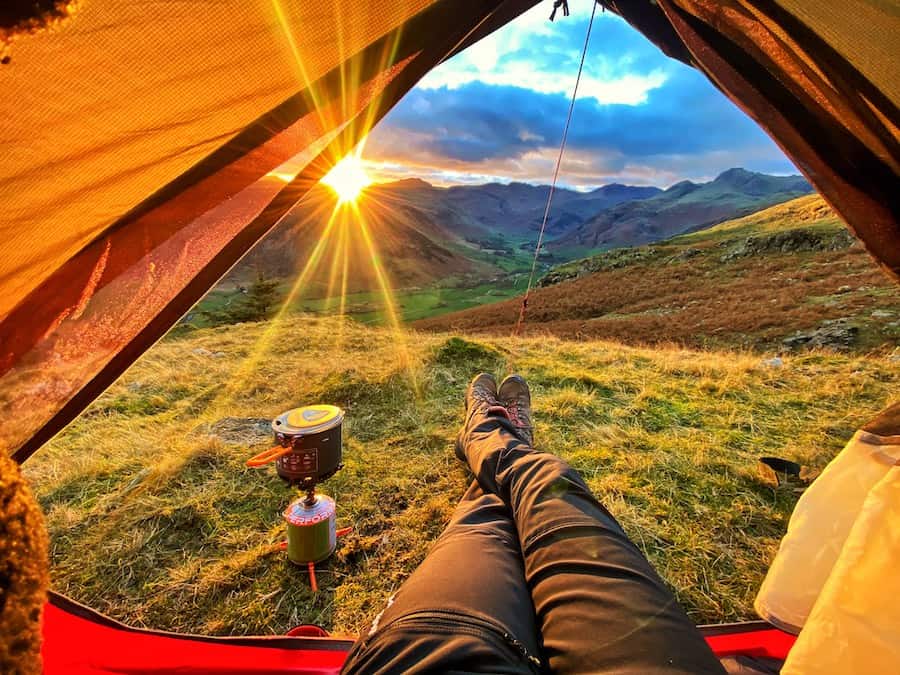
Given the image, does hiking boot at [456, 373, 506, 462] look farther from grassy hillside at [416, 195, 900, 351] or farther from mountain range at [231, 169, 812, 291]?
mountain range at [231, 169, 812, 291]

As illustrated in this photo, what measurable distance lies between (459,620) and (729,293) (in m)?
20.2

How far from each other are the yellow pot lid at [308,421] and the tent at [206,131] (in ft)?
1.87

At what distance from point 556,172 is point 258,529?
2933 millimetres

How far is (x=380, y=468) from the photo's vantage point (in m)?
2.70

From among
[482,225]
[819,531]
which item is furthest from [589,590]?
[482,225]

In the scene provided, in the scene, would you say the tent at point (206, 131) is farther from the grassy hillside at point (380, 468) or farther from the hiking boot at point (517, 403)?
the hiking boot at point (517, 403)

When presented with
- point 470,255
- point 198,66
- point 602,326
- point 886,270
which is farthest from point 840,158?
point 470,255

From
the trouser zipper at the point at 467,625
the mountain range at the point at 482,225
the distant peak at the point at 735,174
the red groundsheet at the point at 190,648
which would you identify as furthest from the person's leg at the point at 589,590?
the distant peak at the point at 735,174

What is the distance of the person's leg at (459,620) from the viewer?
0.90 meters

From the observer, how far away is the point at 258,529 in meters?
2.14

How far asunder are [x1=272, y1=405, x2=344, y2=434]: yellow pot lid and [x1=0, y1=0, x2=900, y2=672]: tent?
0.57 m

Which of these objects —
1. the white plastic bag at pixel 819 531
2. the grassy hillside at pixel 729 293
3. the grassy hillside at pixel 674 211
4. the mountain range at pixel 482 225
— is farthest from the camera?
the grassy hillside at pixel 674 211

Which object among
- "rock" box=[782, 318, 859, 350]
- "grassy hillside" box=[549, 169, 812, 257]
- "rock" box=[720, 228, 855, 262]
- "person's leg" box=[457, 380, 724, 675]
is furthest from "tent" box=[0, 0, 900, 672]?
"grassy hillside" box=[549, 169, 812, 257]

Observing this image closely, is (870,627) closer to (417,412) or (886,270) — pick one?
(886,270)
